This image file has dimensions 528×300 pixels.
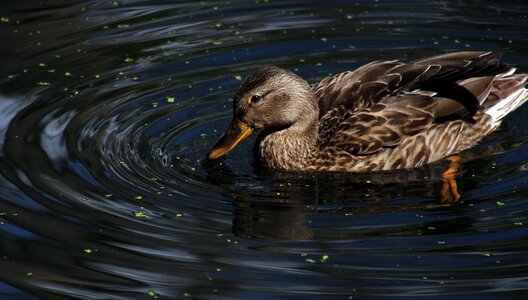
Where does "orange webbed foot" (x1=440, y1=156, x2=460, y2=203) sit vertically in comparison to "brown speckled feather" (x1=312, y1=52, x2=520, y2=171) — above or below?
below

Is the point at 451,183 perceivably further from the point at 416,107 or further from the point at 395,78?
the point at 395,78

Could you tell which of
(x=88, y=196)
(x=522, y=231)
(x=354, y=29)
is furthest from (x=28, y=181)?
(x=354, y=29)

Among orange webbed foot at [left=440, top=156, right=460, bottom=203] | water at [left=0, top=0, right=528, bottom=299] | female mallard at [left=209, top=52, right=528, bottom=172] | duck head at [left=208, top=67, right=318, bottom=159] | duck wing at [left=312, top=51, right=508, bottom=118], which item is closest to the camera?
water at [left=0, top=0, right=528, bottom=299]

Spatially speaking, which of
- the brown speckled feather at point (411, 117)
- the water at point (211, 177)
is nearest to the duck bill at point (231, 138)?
the water at point (211, 177)

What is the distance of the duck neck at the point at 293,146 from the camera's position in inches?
412

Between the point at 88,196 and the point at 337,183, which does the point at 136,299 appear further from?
the point at 337,183

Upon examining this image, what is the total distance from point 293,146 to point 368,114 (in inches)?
30.4

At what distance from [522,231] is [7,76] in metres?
6.43

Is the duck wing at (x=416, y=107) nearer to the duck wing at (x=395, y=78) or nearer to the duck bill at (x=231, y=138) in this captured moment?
the duck wing at (x=395, y=78)

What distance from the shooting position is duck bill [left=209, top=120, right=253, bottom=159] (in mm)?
10203

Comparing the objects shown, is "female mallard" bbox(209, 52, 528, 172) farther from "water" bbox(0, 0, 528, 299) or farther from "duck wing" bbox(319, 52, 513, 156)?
"water" bbox(0, 0, 528, 299)

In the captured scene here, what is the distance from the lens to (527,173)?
386 inches

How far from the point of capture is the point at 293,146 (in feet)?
34.4

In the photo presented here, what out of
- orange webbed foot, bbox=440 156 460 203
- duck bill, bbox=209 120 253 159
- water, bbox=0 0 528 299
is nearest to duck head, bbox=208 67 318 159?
duck bill, bbox=209 120 253 159
